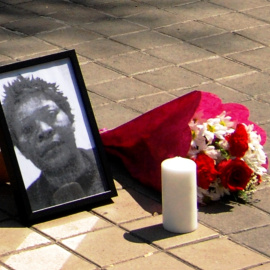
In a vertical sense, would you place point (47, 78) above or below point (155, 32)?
above

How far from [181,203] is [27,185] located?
75 cm

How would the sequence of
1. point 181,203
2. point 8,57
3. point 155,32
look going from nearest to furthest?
point 181,203 → point 8,57 → point 155,32

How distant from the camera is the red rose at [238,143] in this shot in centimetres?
473

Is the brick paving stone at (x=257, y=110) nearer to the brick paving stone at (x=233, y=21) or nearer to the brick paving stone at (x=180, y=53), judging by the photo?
the brick paving stone at (x=180, y=53)

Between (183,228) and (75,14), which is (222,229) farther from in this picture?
(75,14)

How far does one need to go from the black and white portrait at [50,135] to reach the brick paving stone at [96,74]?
1599 mm

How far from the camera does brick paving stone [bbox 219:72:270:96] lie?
20.6ft

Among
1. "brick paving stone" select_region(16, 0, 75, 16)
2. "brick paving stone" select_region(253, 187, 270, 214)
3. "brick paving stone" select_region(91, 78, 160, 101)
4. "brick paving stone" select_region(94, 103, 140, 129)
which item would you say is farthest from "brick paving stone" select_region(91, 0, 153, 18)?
"brick paving stone" select_region(253, 187, 270, 214)

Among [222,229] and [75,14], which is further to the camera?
[75,14]

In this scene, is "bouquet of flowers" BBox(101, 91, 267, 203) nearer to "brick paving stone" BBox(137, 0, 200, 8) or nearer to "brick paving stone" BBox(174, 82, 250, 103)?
"brick paving stone" BBox(174, 82, 250, 103)

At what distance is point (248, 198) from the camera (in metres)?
4.77

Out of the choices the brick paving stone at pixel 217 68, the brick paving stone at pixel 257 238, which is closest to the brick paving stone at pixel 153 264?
the brick paving stone at pixel 257 238

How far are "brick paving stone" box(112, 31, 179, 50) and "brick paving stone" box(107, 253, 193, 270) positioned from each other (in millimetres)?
3080

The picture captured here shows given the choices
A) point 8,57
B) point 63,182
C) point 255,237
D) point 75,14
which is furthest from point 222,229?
point 75,14
